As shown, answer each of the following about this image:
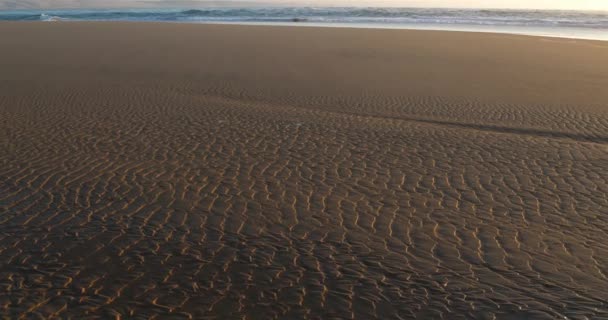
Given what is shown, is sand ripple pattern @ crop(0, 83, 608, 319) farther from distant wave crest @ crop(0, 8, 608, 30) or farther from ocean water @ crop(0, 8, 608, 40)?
distant wave crest @ crop(0, 8, 608, 30)

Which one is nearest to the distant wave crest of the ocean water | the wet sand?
the ocean water

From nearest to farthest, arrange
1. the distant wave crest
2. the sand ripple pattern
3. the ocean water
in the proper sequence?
the sand ripple pattern → the ocean water → the distant wave crest

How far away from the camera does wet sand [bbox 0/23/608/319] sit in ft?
16.6

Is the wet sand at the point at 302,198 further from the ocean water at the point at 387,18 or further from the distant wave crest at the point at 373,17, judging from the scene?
the distant wave crest at the point at 373,17

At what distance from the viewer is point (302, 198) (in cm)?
725

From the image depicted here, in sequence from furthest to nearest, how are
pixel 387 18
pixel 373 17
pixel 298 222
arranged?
pixel 373 17, pixel 387 18, pixel 298 222

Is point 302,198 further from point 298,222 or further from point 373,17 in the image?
point 373,17

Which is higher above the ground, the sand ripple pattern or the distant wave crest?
the distant wave crest

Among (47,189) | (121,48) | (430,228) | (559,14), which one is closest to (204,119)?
(47,189)

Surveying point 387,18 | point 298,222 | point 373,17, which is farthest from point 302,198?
point 373,17

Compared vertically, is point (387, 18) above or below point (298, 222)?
above

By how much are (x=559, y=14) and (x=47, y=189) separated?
5258cm

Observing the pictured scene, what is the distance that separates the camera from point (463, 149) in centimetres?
938

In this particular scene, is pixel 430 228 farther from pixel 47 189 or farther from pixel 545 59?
pixel 545 59
